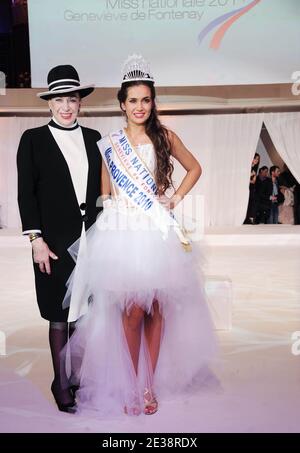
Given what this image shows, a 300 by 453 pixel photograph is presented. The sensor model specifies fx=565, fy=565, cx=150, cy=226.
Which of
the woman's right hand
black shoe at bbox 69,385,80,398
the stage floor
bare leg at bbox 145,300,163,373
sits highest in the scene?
the woman's right hand

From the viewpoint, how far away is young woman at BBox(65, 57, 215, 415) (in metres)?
2.20

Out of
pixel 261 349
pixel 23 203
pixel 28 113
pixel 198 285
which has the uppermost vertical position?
pixel 28 113

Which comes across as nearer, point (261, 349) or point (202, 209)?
point (261, 349)

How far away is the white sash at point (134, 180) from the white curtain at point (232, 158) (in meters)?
7.53

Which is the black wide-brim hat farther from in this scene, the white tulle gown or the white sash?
the white tulle gown

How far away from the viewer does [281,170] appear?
1128 cm

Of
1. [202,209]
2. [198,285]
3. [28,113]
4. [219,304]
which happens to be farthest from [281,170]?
[198,285]

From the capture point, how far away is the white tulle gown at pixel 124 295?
2.19 metres

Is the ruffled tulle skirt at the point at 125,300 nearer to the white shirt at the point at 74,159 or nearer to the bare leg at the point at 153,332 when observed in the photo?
the bare leg at the point at 153,332

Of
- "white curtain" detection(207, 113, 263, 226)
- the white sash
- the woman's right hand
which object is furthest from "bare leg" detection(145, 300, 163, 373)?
"white curtain" detection(207, 113, 263, 226)

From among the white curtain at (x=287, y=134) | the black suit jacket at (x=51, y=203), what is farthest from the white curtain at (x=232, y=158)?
the black suit jacket at (x=51, y=203)

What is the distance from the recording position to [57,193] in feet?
7.40

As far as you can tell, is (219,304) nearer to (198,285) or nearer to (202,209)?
(198,285)
